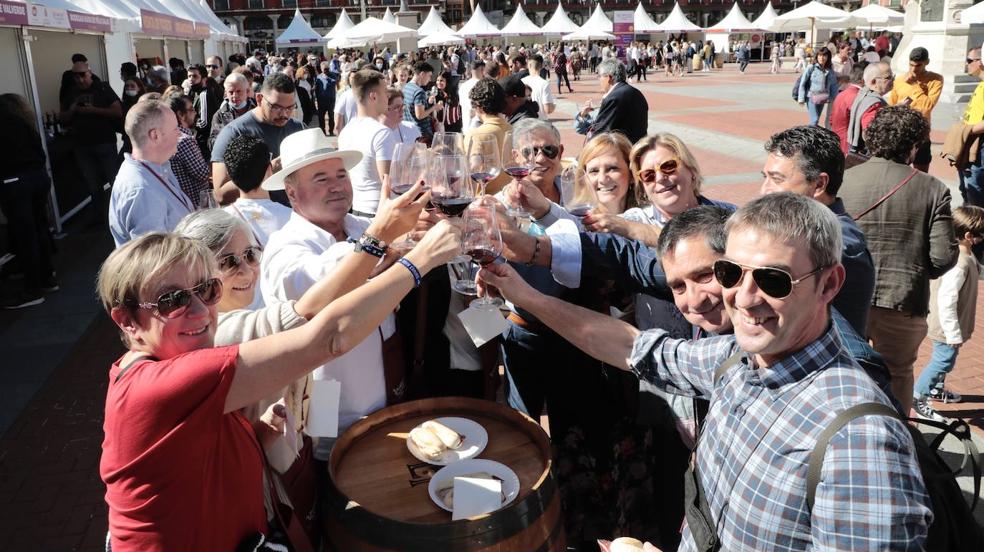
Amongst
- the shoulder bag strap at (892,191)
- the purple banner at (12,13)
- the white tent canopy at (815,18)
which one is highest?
the white tent canopy at (815,18)

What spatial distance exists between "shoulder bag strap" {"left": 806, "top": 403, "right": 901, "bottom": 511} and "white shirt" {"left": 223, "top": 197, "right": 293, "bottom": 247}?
2990 mm

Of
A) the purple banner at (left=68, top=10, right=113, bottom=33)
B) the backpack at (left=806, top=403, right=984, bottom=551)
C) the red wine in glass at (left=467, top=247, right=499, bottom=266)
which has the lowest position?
the backpack at (left=806, top=403, right=984, bottom=551)

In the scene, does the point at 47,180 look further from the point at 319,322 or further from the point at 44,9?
the point at 319,322

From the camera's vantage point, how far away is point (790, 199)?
1.64 metres

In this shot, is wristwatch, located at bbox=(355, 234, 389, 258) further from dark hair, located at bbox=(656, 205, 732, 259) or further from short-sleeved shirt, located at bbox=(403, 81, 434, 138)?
short-sleeved shirt, located at bbox=(403, 81, 434, 138)

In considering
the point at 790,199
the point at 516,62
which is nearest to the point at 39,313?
the point at 790,199

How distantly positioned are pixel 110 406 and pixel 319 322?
53cm

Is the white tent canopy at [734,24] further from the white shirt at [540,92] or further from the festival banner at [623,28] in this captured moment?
the white shirt at [540,92]

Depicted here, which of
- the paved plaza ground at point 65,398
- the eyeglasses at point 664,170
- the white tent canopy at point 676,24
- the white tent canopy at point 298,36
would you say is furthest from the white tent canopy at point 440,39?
the eyeglasses at point 664,170

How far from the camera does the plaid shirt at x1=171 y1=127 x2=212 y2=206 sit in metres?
5.78

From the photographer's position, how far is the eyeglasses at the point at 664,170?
3158 millimetres

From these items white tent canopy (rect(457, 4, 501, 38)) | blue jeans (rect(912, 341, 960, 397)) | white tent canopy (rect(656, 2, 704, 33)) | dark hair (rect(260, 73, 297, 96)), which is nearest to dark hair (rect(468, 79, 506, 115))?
dark hair (rect(260, 73, 297, 96))

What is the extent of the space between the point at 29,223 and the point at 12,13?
226cm

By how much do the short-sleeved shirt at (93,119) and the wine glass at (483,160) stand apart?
816cm
